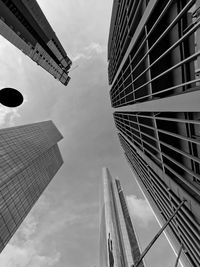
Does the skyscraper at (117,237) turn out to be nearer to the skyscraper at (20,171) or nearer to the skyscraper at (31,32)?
the skyscraper at (20,171)

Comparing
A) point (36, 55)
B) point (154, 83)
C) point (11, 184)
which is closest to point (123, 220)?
point (11, 184)

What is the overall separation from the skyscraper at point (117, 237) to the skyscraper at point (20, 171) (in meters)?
58.7

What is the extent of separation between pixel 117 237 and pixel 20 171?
85721mm

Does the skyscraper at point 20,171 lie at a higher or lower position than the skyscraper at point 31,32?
lower

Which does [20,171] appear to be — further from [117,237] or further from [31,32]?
[117,237]

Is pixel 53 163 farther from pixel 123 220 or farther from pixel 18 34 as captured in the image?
pixel 18 34

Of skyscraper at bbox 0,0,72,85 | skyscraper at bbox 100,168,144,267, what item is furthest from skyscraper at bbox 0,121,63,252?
skyscraper at bbox 100,168,144,267

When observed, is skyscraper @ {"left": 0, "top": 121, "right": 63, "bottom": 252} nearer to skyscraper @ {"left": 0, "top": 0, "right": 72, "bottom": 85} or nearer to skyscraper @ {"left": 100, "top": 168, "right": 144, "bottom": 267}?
skyscraper @ {"left": 0, "top": 0, "right": 72, "bottom": 85}

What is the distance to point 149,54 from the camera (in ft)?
51.0

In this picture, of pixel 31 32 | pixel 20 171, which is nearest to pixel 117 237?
pixel 20 171

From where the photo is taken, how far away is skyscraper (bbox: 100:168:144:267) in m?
102

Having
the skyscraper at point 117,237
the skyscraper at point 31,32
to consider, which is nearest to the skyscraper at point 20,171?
the skyscraper at point 31,32

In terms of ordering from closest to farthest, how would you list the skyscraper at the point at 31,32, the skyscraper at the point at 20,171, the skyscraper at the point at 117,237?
the skyscraper at the point at 31,32, the skyscraper at the point at 20,171, the skyscraper at the point at 117,237

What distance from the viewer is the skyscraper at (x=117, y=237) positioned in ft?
335
